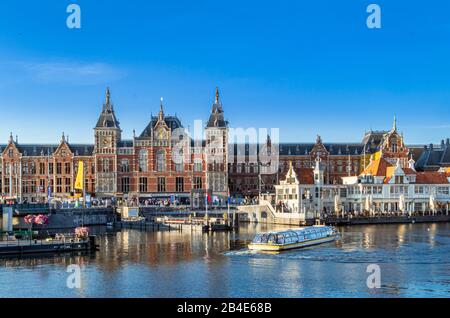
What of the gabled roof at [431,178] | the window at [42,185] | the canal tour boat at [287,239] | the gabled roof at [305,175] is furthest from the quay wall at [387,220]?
the window at [42,185]

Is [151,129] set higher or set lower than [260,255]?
higher

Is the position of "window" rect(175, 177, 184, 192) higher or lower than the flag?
lower

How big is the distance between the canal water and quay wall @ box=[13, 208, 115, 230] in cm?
2403

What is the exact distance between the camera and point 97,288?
145 feet

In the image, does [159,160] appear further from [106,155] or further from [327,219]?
[327,219]

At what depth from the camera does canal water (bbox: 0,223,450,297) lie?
Result: 43062mm

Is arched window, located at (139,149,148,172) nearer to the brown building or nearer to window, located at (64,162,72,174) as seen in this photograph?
the brown building

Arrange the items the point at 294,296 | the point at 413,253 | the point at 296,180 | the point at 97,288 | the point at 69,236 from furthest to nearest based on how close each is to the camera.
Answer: the point at 296,180 → the point at 69,236 → the point at 413,253 → the point at 97,288 → the point at 294,296

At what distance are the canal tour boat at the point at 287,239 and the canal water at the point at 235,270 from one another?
1134mm

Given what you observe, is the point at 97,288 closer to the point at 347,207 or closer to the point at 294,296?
the point at 294,296

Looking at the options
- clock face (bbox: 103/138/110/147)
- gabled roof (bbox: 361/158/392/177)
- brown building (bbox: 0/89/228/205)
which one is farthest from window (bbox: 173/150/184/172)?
gabled roof (bbox: 361/158/392/177)
